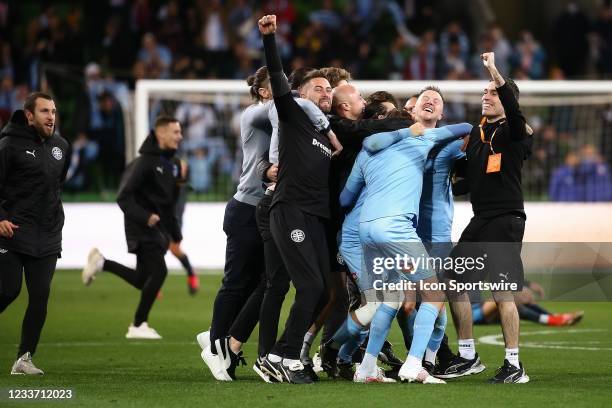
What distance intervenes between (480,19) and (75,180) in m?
11.5

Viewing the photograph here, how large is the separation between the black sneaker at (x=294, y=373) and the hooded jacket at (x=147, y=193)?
4706mm

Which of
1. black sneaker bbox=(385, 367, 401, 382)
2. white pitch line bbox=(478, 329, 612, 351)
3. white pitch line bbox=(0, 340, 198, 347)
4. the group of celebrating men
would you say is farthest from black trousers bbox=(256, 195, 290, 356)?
white pitch line bbox=(478, 329, 612, 351)

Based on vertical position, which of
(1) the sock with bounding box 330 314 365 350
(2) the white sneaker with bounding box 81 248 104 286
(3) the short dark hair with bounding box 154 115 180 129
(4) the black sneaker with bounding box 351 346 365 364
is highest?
(3) the short dark hair with bounding box 154 115 180 129

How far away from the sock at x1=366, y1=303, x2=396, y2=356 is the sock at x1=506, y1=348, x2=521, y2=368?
2.88ft

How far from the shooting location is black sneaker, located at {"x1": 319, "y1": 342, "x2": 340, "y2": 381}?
9188 mm

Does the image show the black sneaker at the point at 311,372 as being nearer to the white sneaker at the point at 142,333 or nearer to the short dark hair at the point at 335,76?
the short dark hair at the point at 335,76

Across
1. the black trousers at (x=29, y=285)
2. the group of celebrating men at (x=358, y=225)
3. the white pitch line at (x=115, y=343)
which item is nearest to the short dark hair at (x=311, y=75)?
the group of celebrating men at (x=358, y=225)

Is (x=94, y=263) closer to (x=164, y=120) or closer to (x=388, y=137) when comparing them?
(x=164, y=120)

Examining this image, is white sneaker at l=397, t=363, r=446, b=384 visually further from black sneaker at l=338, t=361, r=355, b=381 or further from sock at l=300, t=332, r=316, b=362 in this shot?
sock at l=300, t=332, r=316, b=362

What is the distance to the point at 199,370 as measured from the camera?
9.75m

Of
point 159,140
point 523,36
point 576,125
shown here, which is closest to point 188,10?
point 523,36

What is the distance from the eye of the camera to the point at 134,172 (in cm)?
1319

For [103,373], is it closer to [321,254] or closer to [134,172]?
[321,254]

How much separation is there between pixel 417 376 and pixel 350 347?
716mm
